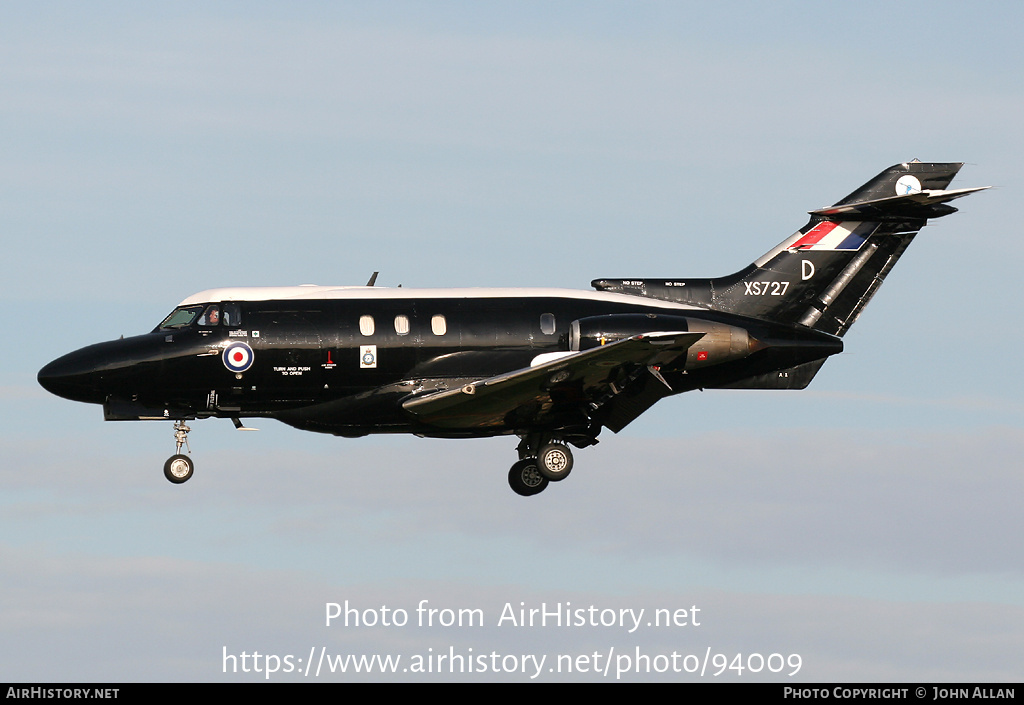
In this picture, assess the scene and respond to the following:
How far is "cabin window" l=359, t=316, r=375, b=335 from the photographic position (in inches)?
1284

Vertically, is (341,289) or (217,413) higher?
(341,289)

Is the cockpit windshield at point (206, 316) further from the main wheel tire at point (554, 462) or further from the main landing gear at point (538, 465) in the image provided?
the main wheel tire at point (554, 462)

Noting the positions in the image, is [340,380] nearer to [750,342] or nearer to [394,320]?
[394,320]

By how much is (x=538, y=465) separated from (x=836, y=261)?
30.5 ft

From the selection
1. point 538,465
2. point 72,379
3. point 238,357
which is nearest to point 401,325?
point 238,357

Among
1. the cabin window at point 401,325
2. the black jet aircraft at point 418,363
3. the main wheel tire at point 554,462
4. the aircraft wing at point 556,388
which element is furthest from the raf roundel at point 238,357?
the main wheel tire at point 554,462

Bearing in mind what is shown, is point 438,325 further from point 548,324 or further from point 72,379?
point 72,379

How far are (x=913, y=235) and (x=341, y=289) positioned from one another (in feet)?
47.4

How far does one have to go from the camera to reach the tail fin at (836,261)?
3547cm

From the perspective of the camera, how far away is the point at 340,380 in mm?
32438

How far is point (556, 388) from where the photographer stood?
3191 centimetres

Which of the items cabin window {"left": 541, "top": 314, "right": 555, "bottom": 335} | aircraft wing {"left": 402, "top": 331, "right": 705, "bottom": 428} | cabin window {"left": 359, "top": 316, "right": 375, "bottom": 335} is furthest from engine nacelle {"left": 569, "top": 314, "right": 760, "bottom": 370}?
cabin window {"left": 359, "top": 316, "right": 375, "bottom": 335}

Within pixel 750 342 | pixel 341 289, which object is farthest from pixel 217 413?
pixel 750 342

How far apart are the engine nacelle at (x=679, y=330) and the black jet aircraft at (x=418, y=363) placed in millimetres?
32
